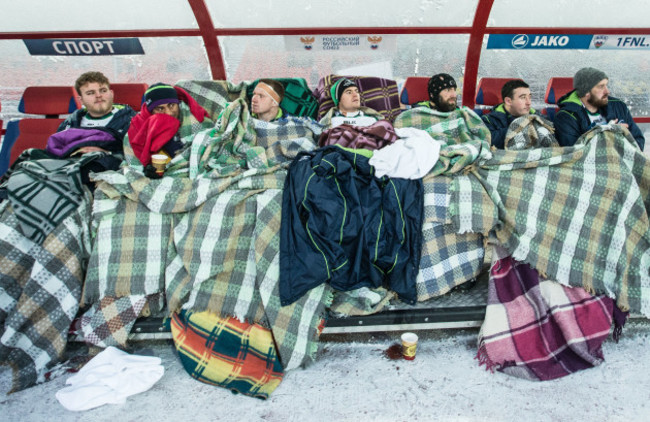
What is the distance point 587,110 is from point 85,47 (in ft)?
15.5

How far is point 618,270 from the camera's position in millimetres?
2160

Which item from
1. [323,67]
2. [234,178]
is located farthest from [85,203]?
[323,67]

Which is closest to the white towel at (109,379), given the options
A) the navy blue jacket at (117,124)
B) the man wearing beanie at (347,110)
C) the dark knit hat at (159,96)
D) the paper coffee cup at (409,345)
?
the paper coffee cup at (409,345)

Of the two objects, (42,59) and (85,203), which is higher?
(42,59)

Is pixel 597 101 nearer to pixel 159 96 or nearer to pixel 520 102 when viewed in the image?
pixel 520 102

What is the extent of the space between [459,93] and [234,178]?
10.1ft

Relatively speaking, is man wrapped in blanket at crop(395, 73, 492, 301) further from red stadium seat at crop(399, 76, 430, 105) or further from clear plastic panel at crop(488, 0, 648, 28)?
clear plastic panel at crop(488, 0, 648, 28)

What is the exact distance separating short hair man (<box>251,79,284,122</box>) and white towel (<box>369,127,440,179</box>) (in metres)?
1.06

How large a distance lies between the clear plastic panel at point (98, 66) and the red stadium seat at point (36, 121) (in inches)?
21.3

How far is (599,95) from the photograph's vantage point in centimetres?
317

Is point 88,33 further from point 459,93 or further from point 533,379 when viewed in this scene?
point 533,379

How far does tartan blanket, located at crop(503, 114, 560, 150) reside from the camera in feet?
9.35

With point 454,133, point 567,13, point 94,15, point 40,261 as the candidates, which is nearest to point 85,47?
point 94,15

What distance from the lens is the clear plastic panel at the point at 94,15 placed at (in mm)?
3979
